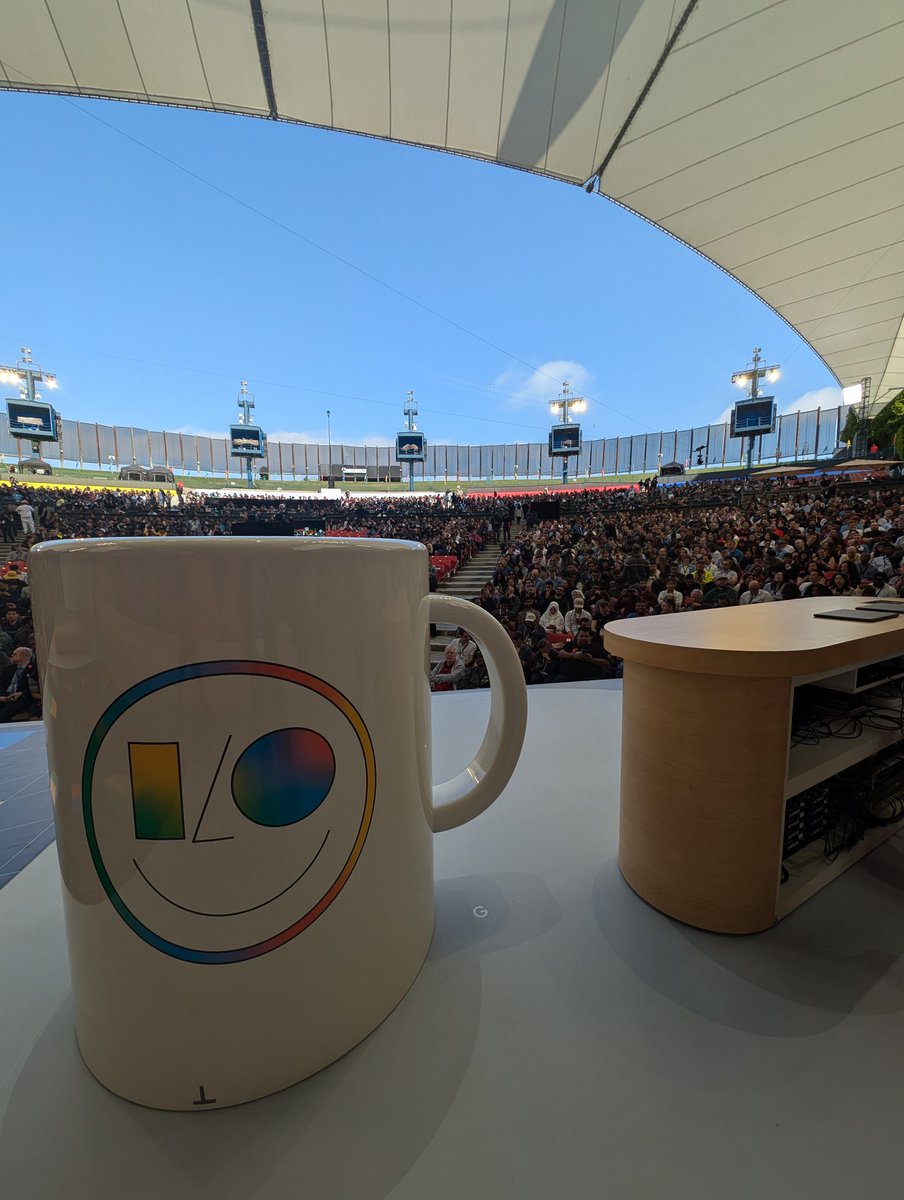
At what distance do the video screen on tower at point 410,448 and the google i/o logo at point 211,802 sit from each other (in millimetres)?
2789

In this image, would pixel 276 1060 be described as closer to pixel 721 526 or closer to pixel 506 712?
pixel 506 712

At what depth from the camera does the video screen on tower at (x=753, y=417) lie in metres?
Answer: 2.46

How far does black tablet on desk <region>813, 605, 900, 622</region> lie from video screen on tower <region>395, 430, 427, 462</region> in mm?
2509

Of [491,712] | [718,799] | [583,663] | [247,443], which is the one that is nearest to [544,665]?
[583,663]

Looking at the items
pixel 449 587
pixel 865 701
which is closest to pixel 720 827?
pixel 865 701

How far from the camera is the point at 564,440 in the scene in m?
3.23

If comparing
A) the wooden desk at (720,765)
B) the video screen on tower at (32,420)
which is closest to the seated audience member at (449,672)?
the wooden desk at (720,765)

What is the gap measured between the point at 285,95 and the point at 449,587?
3.40 m

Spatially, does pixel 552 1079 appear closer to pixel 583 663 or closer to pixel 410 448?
pixel 583 663

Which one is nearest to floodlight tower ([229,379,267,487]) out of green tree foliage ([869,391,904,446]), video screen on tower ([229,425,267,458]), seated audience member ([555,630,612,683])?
video screen on tower ([229,425,267,458])

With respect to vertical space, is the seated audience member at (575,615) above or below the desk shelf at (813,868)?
above

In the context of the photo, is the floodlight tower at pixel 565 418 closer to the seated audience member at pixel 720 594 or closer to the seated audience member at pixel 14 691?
the seated audience member at pixel 720 594

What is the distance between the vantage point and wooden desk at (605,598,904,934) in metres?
0.51

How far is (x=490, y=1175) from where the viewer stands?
0.99 feet
